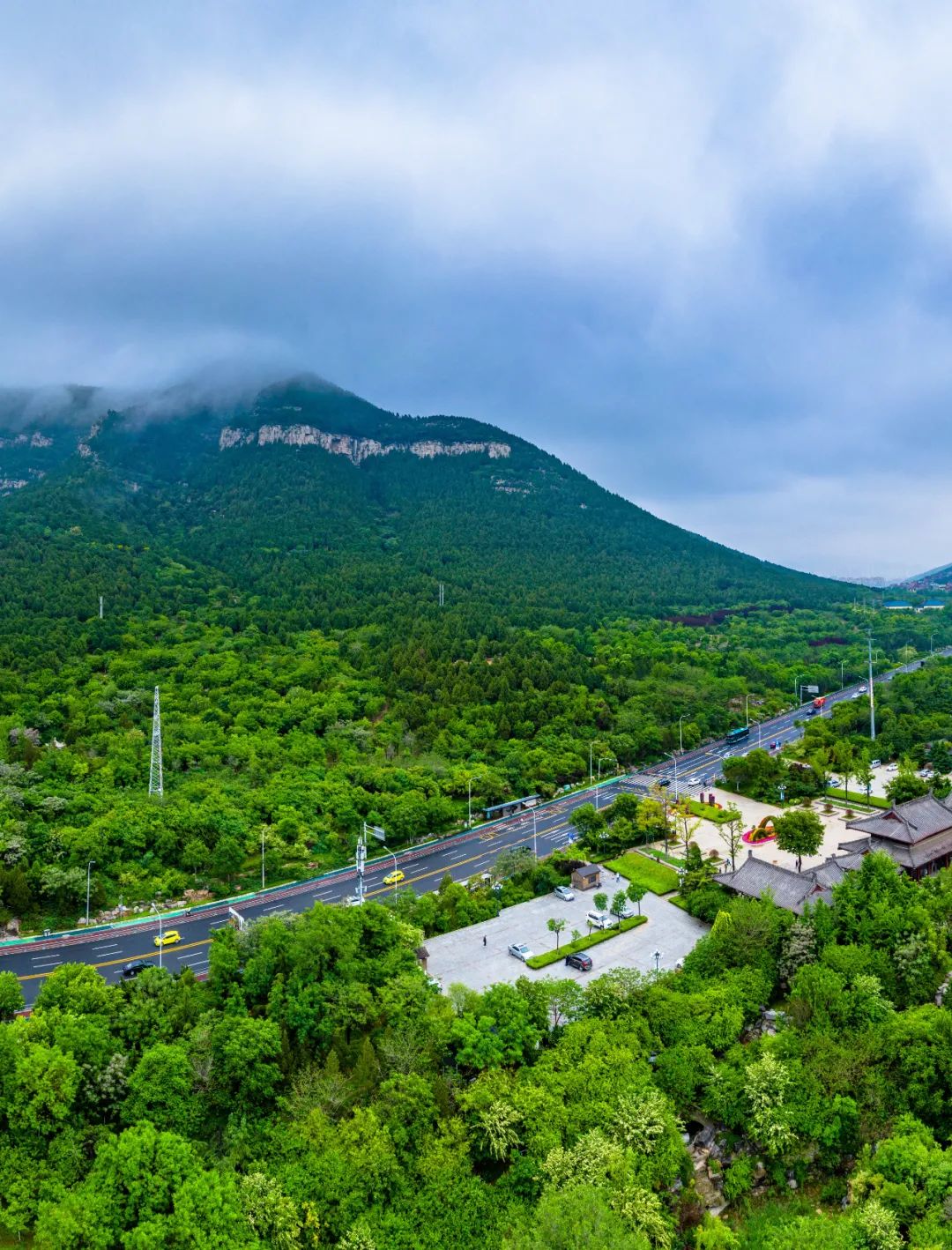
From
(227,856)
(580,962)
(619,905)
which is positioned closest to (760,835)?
(619,905)

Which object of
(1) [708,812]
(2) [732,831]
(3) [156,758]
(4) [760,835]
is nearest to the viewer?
(2) [732,831]

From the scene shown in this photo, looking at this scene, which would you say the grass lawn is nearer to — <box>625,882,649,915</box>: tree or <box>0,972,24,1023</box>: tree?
<box>625,882,649,915</box>: tree

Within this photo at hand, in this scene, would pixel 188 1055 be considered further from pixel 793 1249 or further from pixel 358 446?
pixel 358 446

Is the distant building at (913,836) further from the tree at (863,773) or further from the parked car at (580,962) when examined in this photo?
the parked car at (580,962)

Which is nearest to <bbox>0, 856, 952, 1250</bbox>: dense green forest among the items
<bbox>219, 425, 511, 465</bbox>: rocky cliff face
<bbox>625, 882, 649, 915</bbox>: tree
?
<bbox>625, 882, 649, 915</bbox>: tree

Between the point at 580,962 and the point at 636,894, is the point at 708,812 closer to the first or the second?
the point at 636,894

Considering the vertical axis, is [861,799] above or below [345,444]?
below
